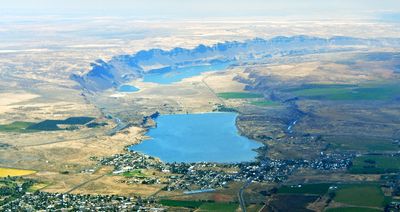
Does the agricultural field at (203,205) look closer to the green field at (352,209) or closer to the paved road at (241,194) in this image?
the paved road at (241,194)

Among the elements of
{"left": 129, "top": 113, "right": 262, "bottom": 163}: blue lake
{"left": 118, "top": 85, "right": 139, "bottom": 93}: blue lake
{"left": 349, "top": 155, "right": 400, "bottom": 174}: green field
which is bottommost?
{"left": 118, "top": 85, "right": 139, "bottom": 93}: blue lake

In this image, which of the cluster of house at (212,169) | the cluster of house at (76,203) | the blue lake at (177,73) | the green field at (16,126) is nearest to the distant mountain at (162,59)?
the blue lake at (177,73)

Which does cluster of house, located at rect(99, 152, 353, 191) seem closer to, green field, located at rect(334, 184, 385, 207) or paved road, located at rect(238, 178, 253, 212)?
paved road, located at rect(238, 178, 253, 212)

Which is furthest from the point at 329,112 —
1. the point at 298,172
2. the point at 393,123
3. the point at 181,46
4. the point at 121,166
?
the point at 181,46

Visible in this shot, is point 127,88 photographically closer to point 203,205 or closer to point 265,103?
point 265,103

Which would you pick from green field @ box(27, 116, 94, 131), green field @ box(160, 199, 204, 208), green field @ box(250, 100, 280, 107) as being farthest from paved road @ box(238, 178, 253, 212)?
green field @ box(250, 100, 280, 107)

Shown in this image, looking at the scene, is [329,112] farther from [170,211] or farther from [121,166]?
[170,211]
